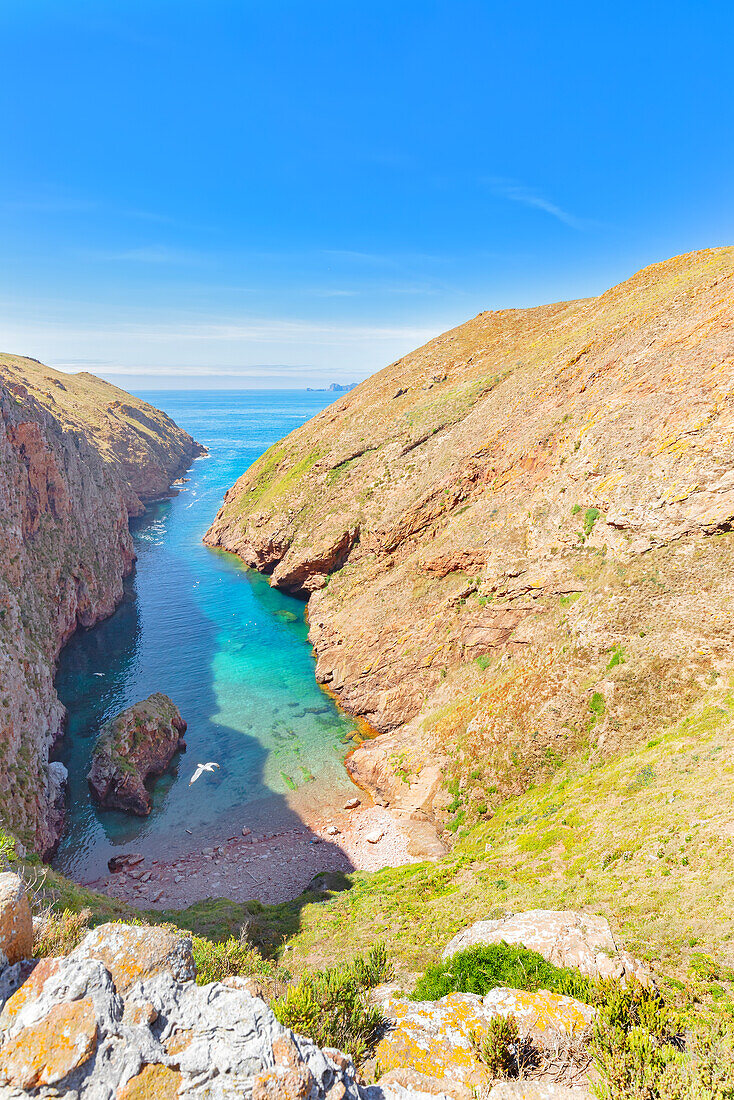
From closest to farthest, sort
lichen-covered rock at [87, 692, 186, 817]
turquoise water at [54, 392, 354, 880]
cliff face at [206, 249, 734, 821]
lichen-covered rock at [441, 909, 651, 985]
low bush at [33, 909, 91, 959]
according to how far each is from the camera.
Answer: low bush at [33, 909, 91, 959] < lichen-covered rock at [441, 909, 651, 985] < cliff face at [206, 249, 734, 821] < turquoise water at [54, 392, 354, 880] < lichen-covered rock at [87, 692, 186, 817]

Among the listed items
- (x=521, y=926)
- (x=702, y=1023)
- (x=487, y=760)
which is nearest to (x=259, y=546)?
(x=487, y=760)

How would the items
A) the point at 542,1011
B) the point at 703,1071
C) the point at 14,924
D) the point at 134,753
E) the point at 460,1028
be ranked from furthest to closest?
1. the point at 134,753
2. the point at 460,1028
3. the point at 542,1011
4. the point at 14,924
5. the point at 703,1071

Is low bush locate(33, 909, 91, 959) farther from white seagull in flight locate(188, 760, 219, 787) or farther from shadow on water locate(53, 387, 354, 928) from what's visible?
white seagull in flight locate(188, 760, 219, 787)

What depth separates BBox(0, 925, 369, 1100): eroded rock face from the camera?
22.9 feet

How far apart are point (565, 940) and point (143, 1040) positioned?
10.5 meters

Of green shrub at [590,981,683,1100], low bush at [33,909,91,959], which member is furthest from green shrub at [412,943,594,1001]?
low bush at [33,909,91,959]

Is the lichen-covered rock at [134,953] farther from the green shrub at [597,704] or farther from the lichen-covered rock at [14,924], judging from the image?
the green shrub at [597,704]

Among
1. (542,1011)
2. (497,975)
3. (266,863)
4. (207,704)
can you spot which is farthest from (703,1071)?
(207,704)

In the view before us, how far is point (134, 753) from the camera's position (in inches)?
1326

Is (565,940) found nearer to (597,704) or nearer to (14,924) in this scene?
(14,924)

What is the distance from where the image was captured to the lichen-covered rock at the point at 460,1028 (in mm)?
9008

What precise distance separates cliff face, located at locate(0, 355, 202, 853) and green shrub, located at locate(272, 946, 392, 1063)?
22.0m

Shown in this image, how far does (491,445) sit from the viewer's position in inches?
1922

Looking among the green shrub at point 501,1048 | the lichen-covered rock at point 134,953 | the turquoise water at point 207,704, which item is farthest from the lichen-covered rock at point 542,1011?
the turquoise water at point 207,704
